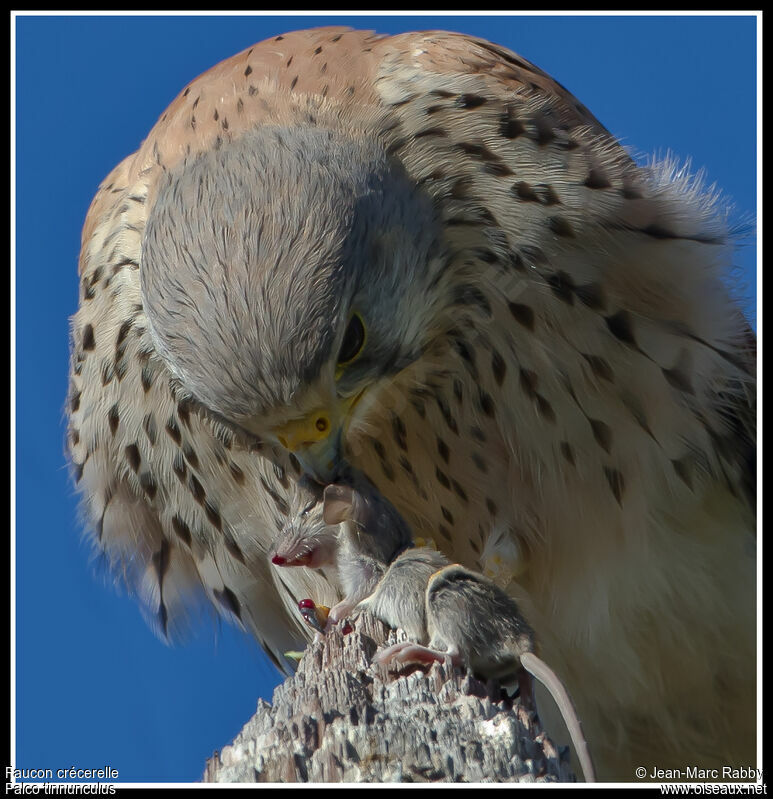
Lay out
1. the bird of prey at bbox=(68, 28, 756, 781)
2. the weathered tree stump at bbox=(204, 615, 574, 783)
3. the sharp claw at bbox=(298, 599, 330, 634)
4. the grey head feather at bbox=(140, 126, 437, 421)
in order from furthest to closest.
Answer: the sharp claw at bbox=(298, 599, 330, 634) < the bird of prey at bbox=(68, 28, 756, 781) < the grey head feather at bbox=(140, 126, 437, 421) < the weathered tree stump at bbox=(204, 615, 574, 783)

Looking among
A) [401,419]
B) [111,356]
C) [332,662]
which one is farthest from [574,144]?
[332,662]

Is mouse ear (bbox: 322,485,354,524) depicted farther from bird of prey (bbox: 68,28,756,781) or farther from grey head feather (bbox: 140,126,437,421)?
grey head feather (bbox: 140,126,437,421)

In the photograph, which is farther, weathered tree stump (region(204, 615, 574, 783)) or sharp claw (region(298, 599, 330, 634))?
sharp claw (region(298, 599, 330, 634))

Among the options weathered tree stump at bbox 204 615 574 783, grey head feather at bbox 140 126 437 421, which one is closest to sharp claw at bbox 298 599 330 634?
grey head feather at bbox 140 126 437 421

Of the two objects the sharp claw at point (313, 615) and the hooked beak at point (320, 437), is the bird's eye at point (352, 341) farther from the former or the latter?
the sharp claw at point (313, 615)

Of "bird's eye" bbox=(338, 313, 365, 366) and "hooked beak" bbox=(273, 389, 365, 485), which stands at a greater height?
"bird's eye" bbox=(338, 313, 365, 366)

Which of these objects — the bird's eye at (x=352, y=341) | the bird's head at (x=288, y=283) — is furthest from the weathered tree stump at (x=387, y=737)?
the bird's eye at (x=352, y=341)

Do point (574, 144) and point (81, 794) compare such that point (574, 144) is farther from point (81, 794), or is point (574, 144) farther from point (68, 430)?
point (81, 794)
